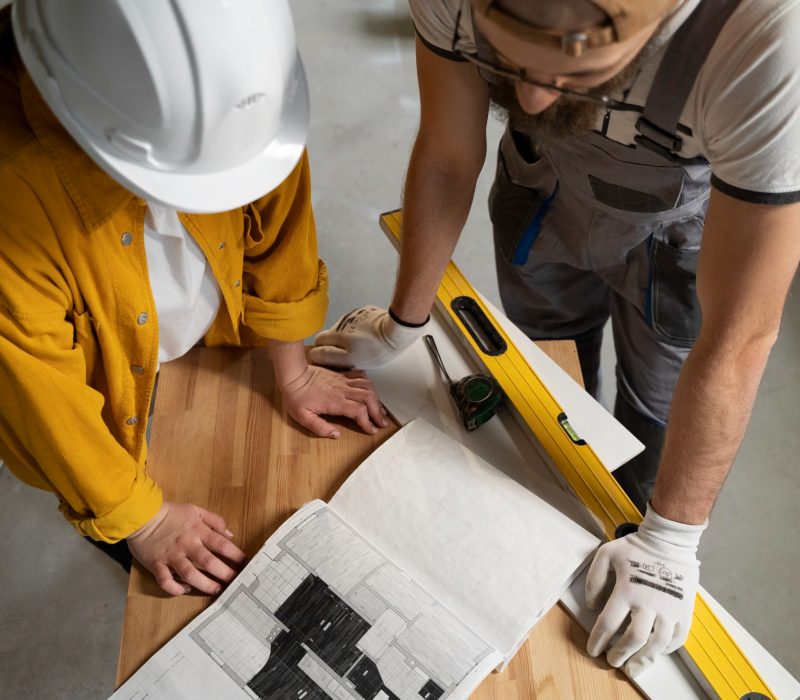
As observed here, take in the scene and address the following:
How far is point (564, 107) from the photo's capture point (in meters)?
1.03

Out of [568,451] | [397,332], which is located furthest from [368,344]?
[568,451]

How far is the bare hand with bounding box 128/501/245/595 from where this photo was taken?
1.14 metres

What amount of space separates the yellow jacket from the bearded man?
0.25 m

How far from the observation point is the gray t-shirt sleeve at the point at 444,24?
3.66ft

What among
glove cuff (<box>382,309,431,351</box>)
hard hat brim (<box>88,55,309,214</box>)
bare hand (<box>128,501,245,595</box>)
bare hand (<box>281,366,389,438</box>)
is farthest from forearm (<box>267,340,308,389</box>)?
hard hat brim (<box>88,55,309,214</box>)

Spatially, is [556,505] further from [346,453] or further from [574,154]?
[574,154]

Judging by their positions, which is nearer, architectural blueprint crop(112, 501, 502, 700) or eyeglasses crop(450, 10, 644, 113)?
eyeglasses crop(450, 10, 644, 113)

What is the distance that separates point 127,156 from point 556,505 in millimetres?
794

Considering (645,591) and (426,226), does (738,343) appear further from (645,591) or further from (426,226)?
(426,226)

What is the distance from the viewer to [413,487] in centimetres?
123

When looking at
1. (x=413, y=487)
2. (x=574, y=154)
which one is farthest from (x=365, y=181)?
(x=413, y=487)

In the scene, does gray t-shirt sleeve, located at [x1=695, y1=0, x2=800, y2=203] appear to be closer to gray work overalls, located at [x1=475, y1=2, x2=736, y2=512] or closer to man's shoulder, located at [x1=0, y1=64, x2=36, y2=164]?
gray work overalls, located at [x1=475, y1=2, x2=736, y2=512]

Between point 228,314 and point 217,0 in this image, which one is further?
point 228,314

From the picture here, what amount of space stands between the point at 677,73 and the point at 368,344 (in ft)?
2.17
